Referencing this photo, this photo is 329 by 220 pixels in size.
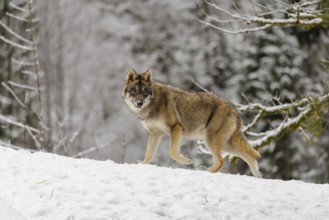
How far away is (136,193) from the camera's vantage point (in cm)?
905

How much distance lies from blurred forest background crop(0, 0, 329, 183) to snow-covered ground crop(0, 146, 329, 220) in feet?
31.8

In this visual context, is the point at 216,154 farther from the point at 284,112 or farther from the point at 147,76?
the point at 284,112

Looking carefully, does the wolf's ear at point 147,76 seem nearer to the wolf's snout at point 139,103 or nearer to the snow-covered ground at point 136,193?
the wolf's snout at point 139,103

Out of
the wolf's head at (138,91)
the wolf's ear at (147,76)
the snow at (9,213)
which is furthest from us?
the wolf's ear at (147,76)

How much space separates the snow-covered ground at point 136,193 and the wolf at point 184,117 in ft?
5.06

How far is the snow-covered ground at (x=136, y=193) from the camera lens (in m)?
8.35

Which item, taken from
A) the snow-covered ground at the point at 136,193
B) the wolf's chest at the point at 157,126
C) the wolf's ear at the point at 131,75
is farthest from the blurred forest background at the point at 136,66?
the snow-covered ground at the point at 136,193

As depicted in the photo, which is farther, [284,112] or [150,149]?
[284,112]

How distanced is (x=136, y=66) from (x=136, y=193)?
30157 millimetres

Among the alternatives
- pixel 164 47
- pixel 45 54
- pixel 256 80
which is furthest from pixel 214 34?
pixel 45 54

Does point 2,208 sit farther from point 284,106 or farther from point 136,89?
point 284,106

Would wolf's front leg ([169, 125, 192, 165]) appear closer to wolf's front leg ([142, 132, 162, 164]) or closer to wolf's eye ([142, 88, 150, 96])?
wolf's front leg ([142, 132, 162, 164])

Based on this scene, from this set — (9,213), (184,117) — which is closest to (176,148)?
(184,117)

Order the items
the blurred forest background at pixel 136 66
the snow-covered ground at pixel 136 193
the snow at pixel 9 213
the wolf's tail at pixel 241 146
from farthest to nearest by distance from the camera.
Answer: the blurred forest background at pixel 136 66 < the wolf's tail at pixel 241 146 < the snow-covered ground at pixel 136 193 < the snow at pixel 9 213
